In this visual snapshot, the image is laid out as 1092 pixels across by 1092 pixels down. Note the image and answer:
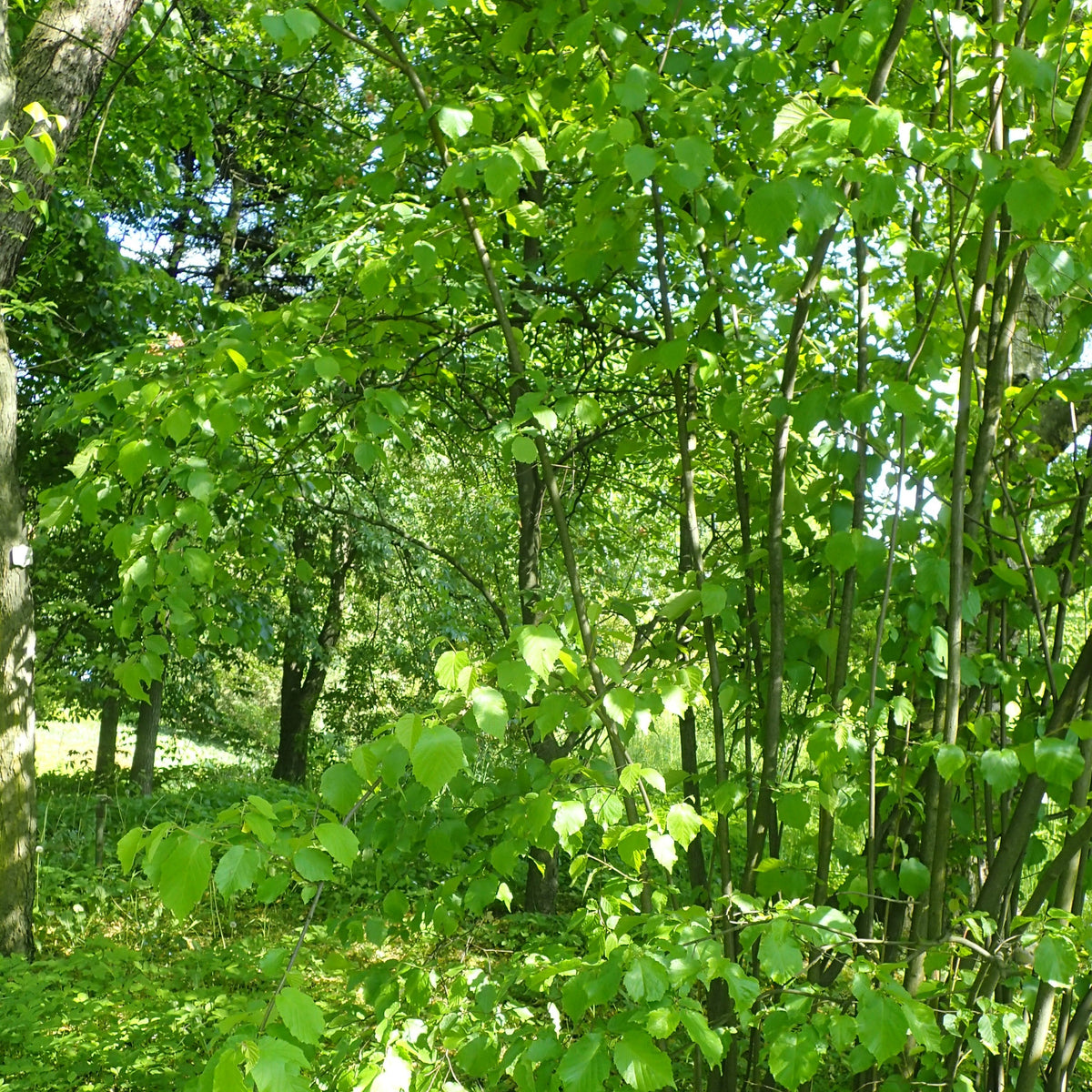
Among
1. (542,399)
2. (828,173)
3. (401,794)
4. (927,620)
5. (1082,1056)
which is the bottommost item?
(1082,1056)

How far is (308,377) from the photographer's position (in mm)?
1859

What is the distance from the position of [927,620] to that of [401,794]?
952mm

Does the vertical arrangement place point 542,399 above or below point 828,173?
below

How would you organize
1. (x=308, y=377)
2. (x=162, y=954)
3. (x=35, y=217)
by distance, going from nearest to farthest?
(x=308, y=377)
(x=35, y=217)
(x=162, y=954)

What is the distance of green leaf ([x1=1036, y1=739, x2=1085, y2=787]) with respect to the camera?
1.36 m

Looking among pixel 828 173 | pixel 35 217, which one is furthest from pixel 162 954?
pixel 828 173

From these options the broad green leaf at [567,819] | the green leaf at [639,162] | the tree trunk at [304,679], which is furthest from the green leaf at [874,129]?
the tree trunk at [304,679]

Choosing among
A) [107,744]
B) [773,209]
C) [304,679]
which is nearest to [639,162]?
[773,209]

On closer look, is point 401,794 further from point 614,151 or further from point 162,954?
point 162,954

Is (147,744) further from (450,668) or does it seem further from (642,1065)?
(642,1065)

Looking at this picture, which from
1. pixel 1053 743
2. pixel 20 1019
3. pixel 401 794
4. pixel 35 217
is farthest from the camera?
pixel 35 217

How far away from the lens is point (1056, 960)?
1281mm

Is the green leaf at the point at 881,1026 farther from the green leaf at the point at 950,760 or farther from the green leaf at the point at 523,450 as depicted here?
the green leaf at the point at 523,450

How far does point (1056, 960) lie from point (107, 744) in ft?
26.9
